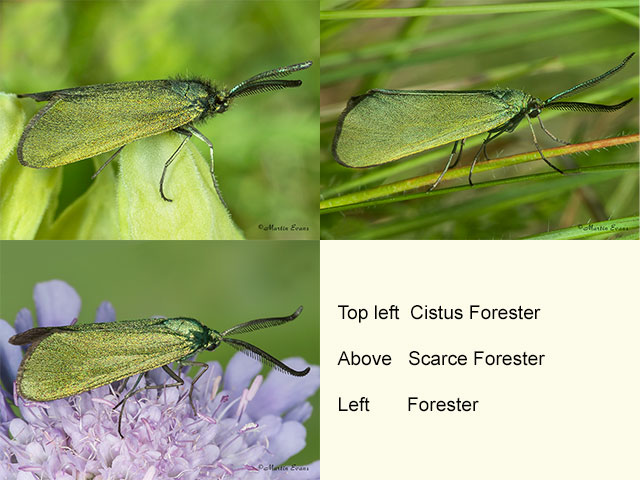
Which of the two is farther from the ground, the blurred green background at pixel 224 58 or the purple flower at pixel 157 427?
the blurred green background at pixel 224 58

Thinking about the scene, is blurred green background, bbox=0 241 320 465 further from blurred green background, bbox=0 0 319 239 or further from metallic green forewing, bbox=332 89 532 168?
metallic green forewing, bbox=332 89 532 168

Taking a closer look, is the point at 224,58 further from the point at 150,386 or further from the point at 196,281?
the point at 150,386

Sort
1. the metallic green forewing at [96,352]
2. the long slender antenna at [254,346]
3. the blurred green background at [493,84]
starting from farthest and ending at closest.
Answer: the blurred green background at [493,84]
the long slender antenna at [254,346]
the metallic green forewing at [96,352]

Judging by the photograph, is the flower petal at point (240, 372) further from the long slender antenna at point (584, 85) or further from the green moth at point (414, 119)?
the long slender antenna at point (584, 85)

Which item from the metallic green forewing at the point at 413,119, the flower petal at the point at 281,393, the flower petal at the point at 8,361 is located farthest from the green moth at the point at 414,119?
the flower petal at the point at 8,361

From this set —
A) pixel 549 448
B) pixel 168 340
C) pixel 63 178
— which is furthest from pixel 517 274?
pixel 63 178

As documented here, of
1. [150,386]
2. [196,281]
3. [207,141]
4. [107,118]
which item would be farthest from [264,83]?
[150,386]
